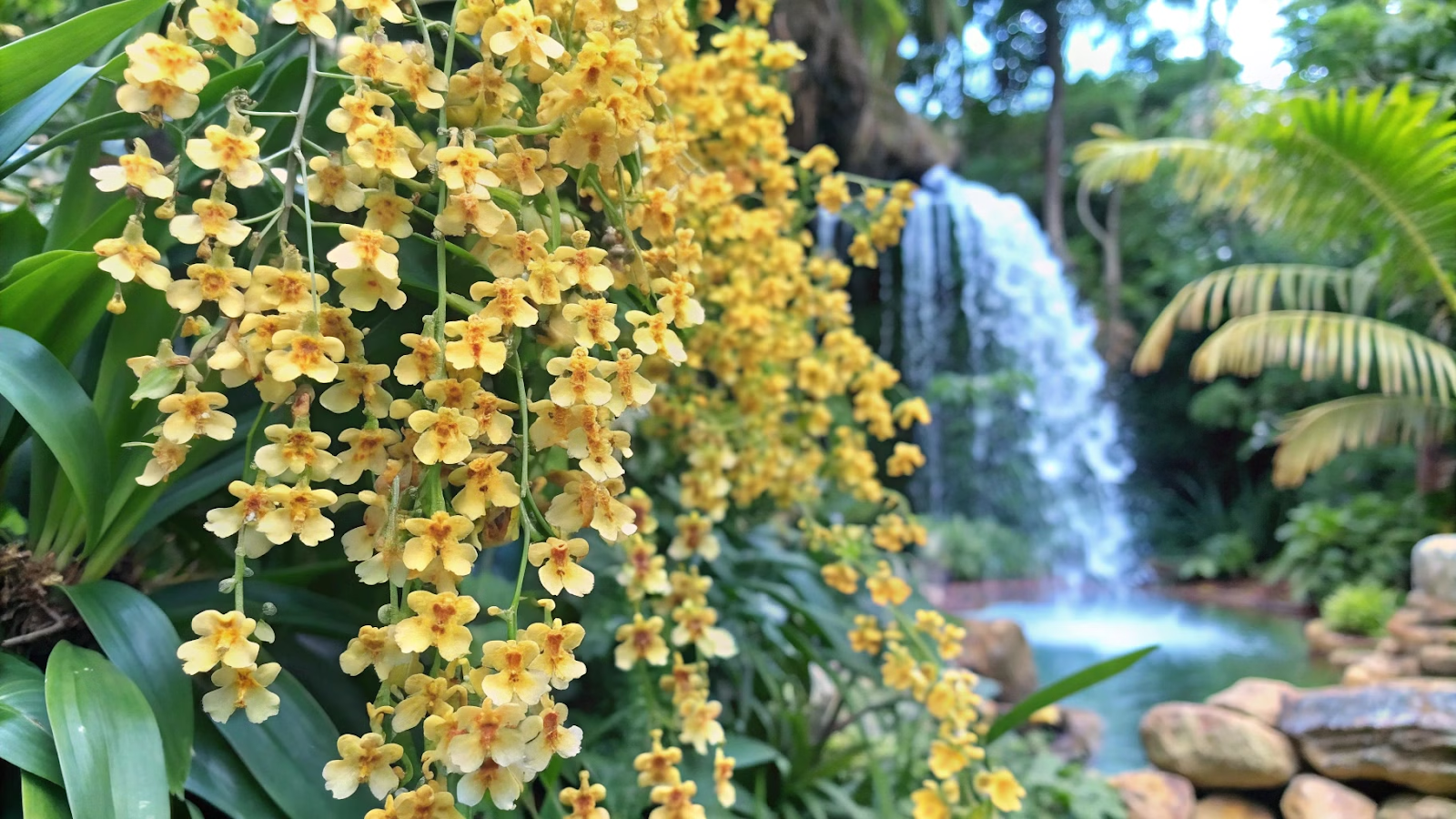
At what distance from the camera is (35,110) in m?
0.73

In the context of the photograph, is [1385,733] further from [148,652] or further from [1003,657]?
[148,652]

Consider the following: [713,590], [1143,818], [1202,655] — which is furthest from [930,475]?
[713,590]

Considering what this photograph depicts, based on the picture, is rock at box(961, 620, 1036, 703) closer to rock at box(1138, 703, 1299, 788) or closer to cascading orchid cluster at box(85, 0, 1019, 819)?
rock at box(1138, 703, 1299, 788)

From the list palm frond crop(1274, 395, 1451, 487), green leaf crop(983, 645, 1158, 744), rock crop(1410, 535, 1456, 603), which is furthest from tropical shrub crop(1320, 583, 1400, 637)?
green leaf crop(983, 645, 1158, 744)

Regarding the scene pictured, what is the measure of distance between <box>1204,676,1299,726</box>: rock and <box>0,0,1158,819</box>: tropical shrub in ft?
4.54

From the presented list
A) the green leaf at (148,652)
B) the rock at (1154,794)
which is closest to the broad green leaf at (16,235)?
the green leaf at (148,652)

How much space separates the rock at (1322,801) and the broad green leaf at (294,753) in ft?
6.48

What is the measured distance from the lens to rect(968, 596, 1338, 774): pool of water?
3.17 metres

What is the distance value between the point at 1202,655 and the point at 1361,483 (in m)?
3.50

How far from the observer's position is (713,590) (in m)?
1.24

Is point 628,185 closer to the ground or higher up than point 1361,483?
higher up

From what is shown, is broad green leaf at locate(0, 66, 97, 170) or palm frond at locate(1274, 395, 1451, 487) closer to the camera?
broad green leaf at locate(0, 66, 97, 170)

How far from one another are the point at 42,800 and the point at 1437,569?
12.0 feet

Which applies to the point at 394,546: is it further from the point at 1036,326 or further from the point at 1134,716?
the point at 1036,326
